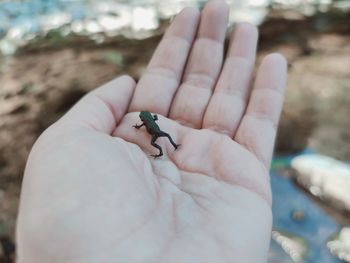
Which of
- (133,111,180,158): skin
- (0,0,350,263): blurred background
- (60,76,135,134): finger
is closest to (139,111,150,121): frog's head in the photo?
(133,111,180,158): skin

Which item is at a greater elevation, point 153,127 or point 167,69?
point 167,69

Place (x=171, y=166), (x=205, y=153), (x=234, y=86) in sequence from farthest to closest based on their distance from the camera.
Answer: (x=234, y=86), (x=205, y=153), (x=171, y=166)

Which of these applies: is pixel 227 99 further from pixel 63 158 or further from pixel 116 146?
pixel 63 158

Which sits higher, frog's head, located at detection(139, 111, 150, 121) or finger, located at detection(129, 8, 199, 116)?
finger, located at detection(129, 8, 199, 116)

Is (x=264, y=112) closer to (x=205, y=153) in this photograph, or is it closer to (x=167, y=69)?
(x=205, y=153)

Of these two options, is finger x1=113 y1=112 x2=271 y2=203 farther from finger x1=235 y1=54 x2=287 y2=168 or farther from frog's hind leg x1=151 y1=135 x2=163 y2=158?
finger x1=235 y1=54 x2=287 y2=168

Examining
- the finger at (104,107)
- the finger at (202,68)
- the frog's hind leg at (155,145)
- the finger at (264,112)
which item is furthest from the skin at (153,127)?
the finger at (264,112)

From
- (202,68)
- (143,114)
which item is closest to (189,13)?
(202,68)
